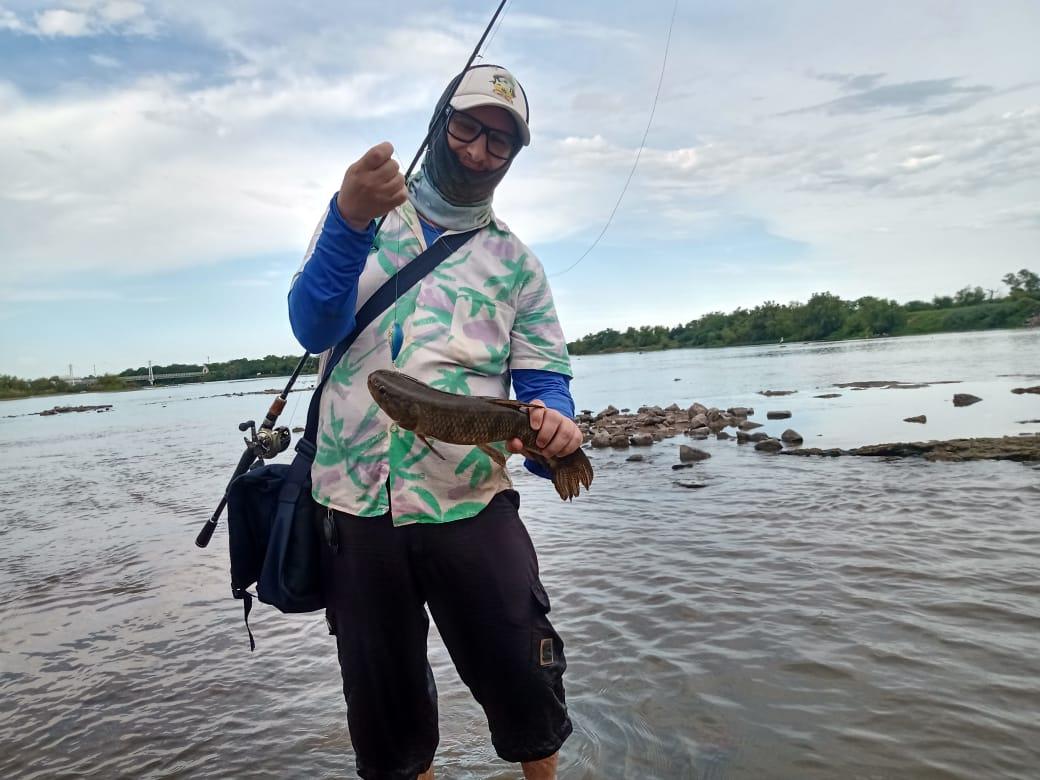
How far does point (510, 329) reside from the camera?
2.84m

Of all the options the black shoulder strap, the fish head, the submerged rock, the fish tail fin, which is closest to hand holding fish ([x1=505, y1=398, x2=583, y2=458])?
the fish tail fin

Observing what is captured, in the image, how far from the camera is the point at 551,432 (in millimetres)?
2547

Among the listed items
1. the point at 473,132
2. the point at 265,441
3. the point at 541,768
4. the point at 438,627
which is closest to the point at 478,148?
the point at 473,132

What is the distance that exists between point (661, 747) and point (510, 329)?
278 centimetres

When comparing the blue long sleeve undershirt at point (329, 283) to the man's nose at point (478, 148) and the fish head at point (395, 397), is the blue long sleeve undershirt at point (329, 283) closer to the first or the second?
the fish head at point (395, 397)

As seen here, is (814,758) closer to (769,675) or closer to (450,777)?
(769,675)

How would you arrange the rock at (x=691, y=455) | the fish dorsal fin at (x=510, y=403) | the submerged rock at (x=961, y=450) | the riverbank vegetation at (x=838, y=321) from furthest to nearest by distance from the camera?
the riverbank vegetation at (x=838, y=321)
the rock at (x=691, y=455)
the submerged rock at (x=961, y=450)
the fish dorsal fin at (x=510, y=403)

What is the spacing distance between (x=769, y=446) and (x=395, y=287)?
A: 13497 millimetres

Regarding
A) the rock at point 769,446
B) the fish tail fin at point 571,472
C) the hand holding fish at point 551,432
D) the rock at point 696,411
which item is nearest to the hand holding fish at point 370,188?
the hand holding fish at point 551,432

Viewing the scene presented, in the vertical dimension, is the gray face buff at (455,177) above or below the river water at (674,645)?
above

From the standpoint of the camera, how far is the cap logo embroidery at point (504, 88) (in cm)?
270

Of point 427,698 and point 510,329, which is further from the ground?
point 510,329

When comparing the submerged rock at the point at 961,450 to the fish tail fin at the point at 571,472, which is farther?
the submerged rock at the point at 961,450

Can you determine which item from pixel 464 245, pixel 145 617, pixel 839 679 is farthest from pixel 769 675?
pixel 145 617
